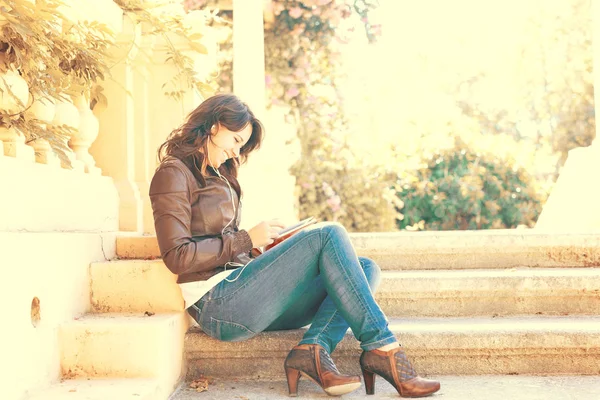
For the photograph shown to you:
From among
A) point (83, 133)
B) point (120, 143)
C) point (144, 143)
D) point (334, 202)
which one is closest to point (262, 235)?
point (83, 133)

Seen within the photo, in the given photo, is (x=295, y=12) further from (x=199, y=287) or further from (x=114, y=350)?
(x=114, y=350)

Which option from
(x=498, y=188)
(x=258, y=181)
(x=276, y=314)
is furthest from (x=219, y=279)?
(x=498, y=188)

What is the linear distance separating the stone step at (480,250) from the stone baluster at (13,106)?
1.56m

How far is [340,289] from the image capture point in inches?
93.9

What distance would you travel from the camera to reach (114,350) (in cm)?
228

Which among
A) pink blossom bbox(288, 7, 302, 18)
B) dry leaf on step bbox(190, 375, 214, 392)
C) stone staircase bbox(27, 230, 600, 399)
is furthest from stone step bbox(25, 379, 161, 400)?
pink blossom bbox(288, 7, 302, 18)

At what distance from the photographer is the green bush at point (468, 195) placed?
359 inches

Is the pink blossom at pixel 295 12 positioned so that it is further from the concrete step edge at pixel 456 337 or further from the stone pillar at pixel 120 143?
the concrete step edge at pixel 456 337

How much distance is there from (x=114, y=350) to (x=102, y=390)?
186 mm

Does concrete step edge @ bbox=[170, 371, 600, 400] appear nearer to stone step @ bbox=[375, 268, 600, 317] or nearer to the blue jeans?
the blue jeans

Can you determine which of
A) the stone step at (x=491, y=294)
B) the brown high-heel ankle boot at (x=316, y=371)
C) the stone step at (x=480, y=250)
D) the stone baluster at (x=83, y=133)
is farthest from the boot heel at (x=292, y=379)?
the stone baluster at (x=83, y=133)

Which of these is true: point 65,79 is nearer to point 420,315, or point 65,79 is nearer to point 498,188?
point 420,315

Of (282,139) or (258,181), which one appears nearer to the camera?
(258,181)

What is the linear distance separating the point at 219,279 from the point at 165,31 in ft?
4.13
